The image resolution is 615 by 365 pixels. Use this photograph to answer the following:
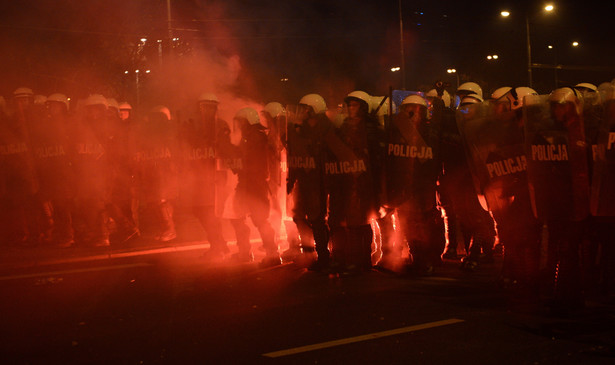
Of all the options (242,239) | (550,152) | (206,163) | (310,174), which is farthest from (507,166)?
(206,163)

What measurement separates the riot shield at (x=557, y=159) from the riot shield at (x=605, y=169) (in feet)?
0.46

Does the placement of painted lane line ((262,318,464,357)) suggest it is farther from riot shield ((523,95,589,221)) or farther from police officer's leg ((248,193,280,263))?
police officer's leg ((248,193,280,263))

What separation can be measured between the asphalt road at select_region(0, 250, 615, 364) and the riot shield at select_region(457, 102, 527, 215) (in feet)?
3.40

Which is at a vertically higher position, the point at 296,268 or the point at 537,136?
the point at 537,136

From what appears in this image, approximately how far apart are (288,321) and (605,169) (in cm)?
321

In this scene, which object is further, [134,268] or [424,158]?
[134,268]

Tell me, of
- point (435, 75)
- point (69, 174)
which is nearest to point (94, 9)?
point (69, 174)

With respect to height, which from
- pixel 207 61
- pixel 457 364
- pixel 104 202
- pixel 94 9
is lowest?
pixel 457 364

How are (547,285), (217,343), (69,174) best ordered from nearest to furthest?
(217,343) < (547,285) < (69,174)

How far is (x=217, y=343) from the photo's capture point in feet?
16.3

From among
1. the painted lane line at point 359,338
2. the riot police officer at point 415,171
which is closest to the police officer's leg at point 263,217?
the riot police officer at point 415,171

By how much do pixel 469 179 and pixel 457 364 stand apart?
4.29 m

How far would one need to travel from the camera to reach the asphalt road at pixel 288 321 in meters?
4.66

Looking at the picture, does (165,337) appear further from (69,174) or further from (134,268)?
(69,174)
